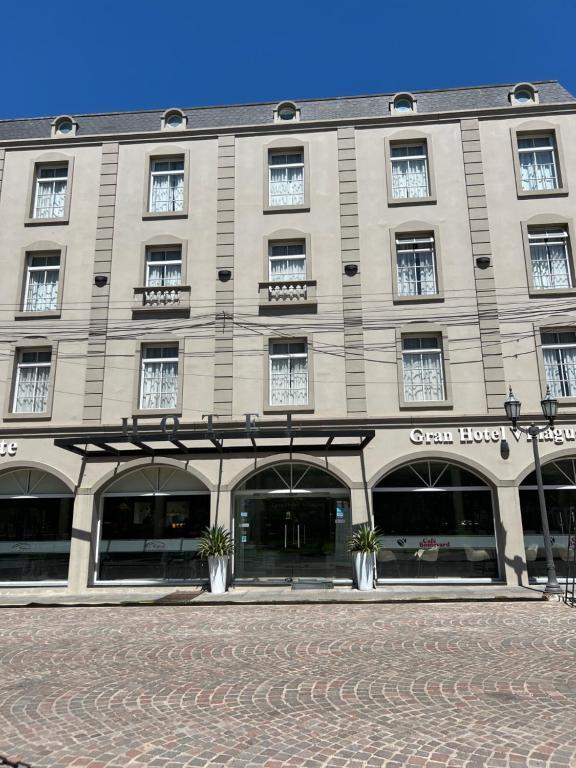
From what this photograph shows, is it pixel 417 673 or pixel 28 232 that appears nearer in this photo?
pixel 417 673

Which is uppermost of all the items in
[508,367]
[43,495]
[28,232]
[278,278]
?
[28,232]

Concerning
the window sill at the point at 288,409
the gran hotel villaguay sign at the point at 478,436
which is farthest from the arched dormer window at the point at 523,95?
the window sill at the point at 288,409

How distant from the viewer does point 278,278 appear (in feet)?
61.0

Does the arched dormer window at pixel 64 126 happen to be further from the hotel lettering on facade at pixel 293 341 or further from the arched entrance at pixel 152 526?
the arched entrance at pixel 152 526

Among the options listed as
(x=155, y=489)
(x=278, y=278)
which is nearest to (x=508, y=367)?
(x=278, y=278)

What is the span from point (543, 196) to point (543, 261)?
6.79ft

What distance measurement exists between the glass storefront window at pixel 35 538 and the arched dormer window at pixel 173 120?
12761mm

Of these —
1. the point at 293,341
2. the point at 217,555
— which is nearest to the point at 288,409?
the point at 293,341

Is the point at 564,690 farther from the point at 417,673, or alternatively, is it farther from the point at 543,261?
the point at 543,261

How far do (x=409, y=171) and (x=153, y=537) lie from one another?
551 inches

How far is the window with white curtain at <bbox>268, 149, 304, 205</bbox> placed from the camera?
19250mm

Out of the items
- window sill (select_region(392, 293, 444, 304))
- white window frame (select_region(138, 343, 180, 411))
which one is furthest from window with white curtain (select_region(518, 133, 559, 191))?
white window frame (select_region(138, 343, 180, 411))

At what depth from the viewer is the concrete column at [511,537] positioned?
15914 millimetres

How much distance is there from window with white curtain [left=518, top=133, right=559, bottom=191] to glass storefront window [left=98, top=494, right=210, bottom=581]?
14.0 m
